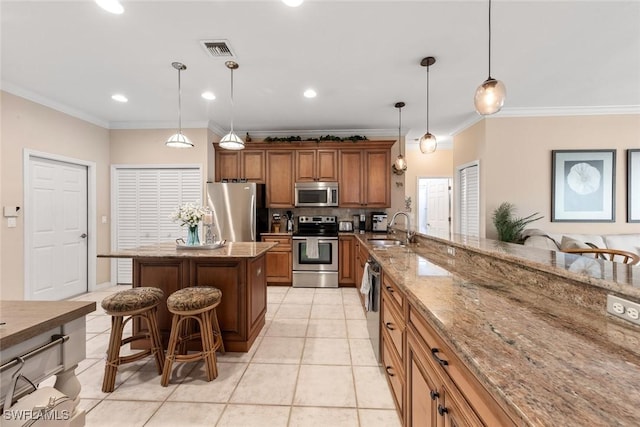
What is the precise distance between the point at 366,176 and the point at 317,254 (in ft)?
5.32

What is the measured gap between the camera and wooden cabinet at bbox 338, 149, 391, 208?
466 centimetres

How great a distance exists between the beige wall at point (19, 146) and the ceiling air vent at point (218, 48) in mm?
2712

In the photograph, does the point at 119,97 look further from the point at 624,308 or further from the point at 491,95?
the point at 624,308

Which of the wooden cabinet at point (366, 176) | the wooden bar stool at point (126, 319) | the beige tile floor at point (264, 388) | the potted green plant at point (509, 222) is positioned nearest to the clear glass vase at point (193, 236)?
the wooden bar stool at point (126, 319)

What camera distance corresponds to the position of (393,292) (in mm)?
1706

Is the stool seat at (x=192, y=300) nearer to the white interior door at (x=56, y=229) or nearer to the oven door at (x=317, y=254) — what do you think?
the oven door at (x=317, y=254)

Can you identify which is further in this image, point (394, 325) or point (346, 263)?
point (346, 263)

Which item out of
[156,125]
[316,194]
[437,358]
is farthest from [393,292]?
[156,125]

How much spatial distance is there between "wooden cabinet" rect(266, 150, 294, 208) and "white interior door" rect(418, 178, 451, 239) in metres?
3.22

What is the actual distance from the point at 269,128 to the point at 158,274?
3212mm

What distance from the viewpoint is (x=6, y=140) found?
3098 millimetres

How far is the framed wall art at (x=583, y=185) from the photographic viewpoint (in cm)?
385

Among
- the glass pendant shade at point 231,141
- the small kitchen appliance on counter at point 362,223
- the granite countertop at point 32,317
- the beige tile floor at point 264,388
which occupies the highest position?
the glass pendant shade at point 231,141

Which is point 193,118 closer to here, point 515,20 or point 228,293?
point 228,293
